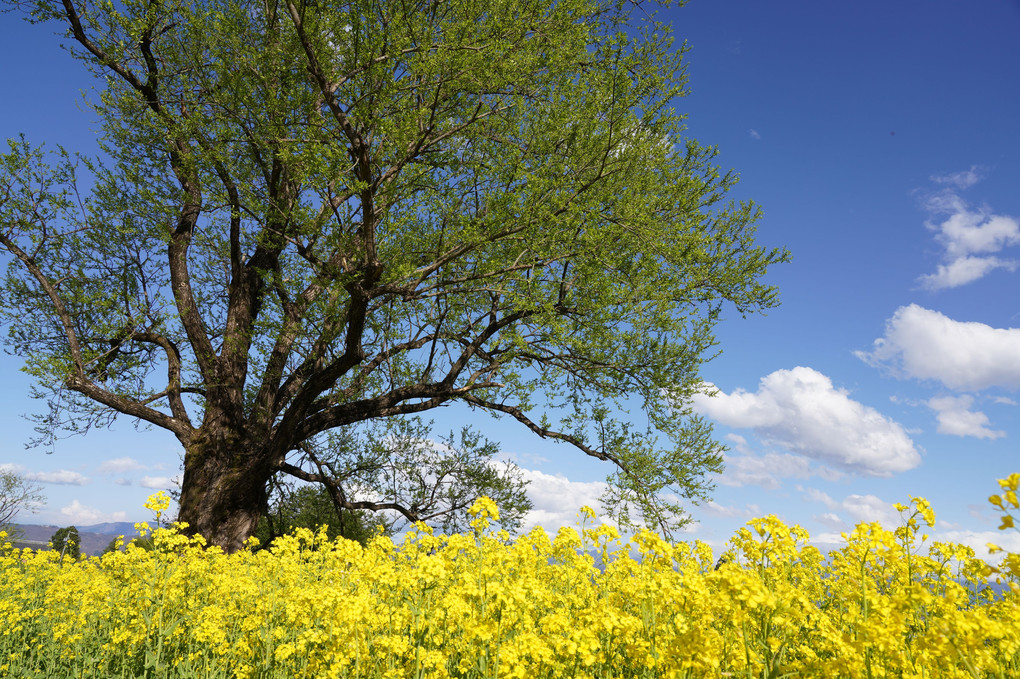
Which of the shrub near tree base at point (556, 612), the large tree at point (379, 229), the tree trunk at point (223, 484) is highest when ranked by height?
the large tree at point (379, 229)

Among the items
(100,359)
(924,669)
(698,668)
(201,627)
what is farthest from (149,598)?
(100,359)

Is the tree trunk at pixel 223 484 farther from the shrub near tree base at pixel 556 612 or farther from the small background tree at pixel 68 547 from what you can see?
the shrub near tree base at pixel 556 612

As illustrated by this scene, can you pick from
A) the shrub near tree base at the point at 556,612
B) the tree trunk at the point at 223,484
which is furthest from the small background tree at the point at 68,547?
the shrub near tree base at the point at 556,612

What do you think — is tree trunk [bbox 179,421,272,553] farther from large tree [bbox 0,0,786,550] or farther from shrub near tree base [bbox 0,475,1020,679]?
shrub near tree base [bbox 0,475,1020,679]

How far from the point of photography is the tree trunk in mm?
12188

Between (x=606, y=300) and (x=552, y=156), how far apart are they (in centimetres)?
343

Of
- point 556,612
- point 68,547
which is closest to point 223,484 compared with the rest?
point 68,547

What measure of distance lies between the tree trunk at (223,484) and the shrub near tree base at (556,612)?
5.52m

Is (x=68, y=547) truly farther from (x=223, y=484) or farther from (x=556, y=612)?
(x=556, y=612)

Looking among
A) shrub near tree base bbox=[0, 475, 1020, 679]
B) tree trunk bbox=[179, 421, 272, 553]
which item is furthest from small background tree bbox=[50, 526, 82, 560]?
shrub near tree base bbox=[0, 475, 1020, 679]

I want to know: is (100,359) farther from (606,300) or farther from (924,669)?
(924,669)

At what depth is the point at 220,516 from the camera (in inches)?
486

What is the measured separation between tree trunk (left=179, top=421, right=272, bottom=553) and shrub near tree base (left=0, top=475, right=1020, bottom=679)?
5.52 m

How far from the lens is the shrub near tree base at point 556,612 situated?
3.03 metres
